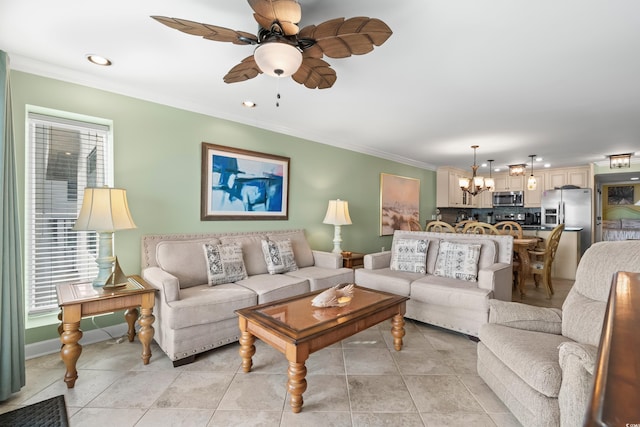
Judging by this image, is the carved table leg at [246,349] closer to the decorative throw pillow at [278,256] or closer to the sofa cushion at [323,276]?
the sofa cushion at [323,276]

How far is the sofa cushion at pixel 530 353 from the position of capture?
4.81 ft

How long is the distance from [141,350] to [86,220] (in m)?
1.17

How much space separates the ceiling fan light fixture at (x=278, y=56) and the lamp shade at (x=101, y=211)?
5.34 feet

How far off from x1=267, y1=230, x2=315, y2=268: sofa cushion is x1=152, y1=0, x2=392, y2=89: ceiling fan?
93.1 inches

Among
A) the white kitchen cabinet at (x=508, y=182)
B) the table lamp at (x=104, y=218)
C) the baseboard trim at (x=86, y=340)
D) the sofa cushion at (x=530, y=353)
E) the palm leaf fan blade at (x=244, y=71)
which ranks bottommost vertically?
the baseboard trim at (x=86, y=340)

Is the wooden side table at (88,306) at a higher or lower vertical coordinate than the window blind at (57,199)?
lower

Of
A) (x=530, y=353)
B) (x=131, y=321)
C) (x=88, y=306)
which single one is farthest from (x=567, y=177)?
(x=88, y=306)

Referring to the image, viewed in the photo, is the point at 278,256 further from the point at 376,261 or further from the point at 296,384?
the point at 296,384

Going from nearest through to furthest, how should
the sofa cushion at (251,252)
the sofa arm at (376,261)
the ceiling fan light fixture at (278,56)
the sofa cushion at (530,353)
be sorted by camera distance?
the sofa cushion at (530,353) → the ceiling fan light fixture at (278,56) → the sofa cushion at (251,252) → the sofa arm at (376,261)

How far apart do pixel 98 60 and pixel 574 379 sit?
3596 mm

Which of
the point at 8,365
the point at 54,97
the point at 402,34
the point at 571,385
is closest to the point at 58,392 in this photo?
the point at 8,365

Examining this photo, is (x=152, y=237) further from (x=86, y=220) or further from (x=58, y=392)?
(x=58, y=392)

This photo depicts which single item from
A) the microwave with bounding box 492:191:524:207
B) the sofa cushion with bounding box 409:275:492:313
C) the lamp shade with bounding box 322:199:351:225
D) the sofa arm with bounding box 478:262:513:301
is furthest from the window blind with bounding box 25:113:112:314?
the microwave with bounding box 492:191:524:207

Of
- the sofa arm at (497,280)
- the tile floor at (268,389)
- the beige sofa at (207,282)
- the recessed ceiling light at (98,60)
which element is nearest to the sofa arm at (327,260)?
the beige sofa at (207,282)
